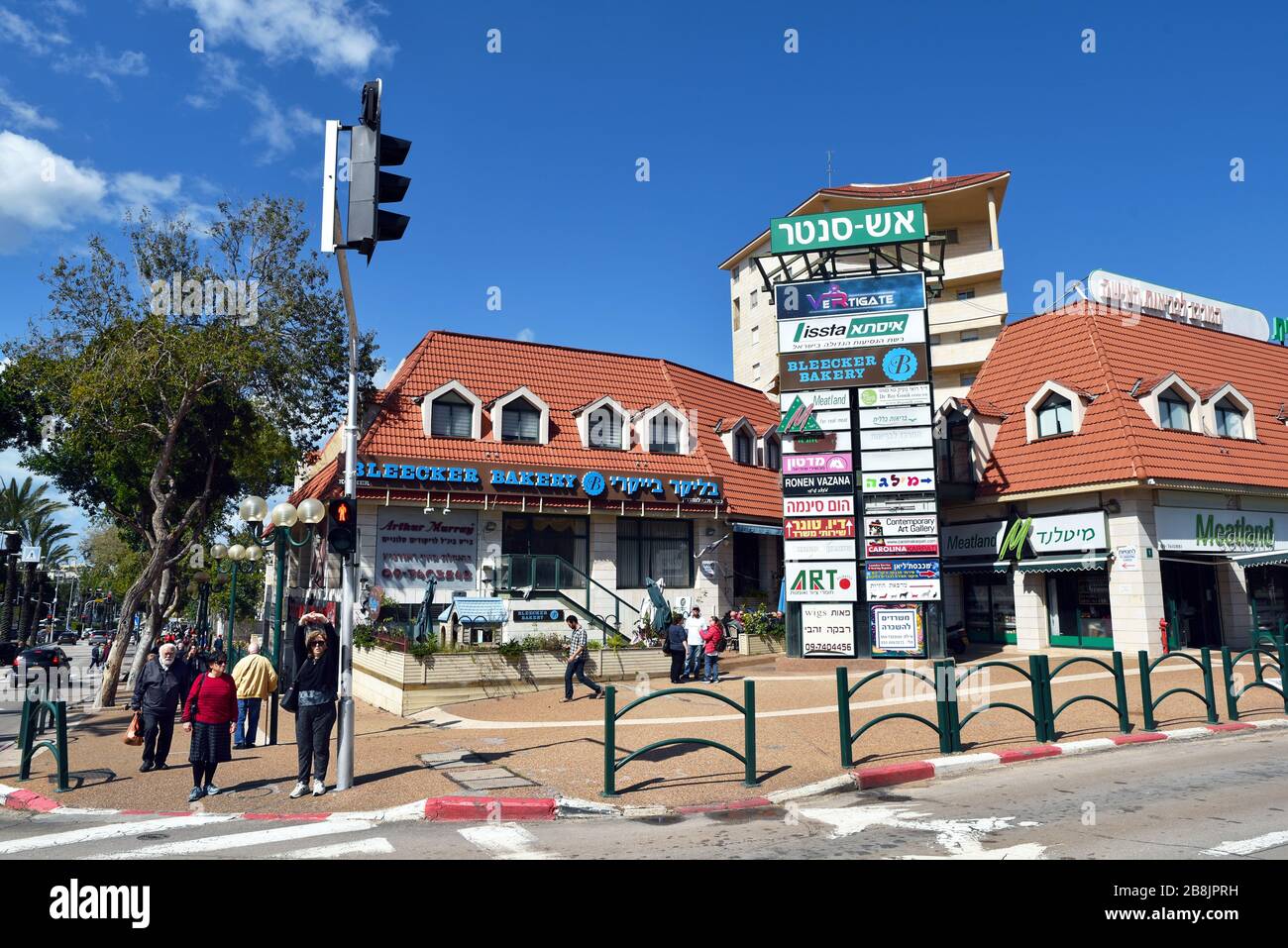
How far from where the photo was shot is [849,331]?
22.7m

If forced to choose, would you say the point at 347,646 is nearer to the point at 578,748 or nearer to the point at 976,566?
the point at 578,748

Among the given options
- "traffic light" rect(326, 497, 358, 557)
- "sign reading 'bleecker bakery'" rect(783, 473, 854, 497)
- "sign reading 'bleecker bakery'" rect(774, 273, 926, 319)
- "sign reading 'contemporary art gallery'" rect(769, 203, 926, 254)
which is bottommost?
"traffic light" rect(326, 497, 358, 557)

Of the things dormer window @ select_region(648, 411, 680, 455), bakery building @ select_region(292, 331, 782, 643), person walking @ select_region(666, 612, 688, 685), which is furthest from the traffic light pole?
dormer window @ select_region(648, 411, 680, 455)

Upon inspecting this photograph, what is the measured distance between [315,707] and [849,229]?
1827cm

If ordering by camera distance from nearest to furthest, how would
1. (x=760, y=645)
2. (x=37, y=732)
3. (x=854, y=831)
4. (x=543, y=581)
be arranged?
(x=854, y=831) < (x=37, y=732) < (x=543, y=581) < (x=760, y=645)

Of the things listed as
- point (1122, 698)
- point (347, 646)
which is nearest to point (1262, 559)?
point (1122, 698)

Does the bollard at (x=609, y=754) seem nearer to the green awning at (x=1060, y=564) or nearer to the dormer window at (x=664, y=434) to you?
the dormer window at (x=664, y=434)

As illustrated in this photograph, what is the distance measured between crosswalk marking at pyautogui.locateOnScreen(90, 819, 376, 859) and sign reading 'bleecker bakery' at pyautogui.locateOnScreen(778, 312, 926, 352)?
17404 mm

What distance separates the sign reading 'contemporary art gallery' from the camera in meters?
22.3

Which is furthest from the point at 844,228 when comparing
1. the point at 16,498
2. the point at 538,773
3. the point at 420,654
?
the point at 16,498

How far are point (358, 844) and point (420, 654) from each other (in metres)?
9.43

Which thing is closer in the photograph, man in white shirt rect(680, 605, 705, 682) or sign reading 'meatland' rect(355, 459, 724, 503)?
man in white shirt rect(680, 605, 705, 682)

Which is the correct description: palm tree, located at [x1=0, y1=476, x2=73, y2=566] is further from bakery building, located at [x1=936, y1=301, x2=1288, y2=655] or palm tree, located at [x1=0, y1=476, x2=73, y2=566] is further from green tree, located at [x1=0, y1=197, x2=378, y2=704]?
bakery building, located at [x1=936, y1=301, x2=1288, y2=655]

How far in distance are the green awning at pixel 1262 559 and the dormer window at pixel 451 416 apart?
2151 centimetres
